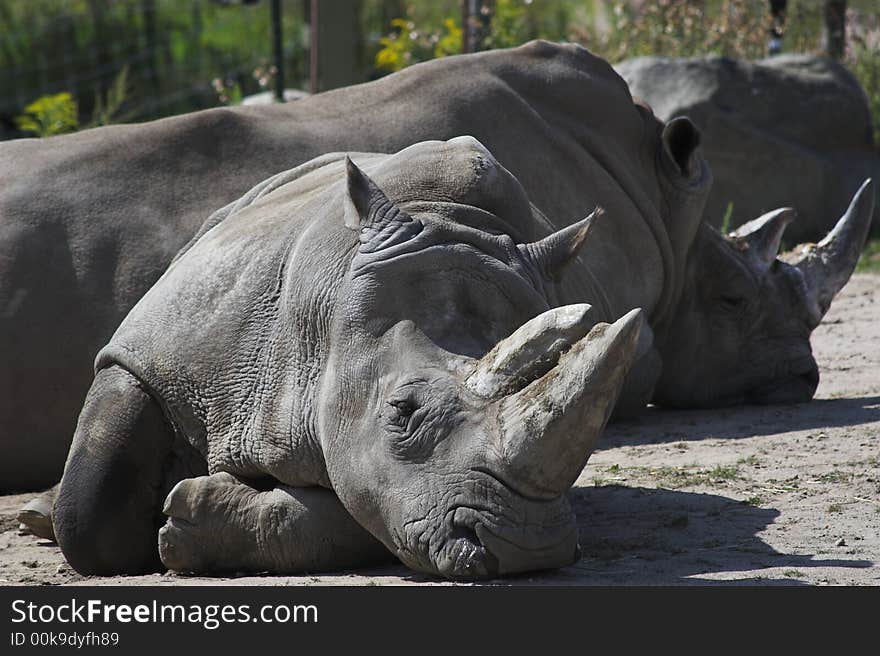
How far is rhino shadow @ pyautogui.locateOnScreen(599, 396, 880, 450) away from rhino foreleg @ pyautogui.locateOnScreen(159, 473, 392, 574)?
2.18 m

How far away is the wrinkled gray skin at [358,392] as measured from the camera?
11.6 ft

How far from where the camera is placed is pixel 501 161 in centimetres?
626

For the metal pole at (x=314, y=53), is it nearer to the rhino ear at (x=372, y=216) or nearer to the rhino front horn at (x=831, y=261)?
the rhino front horn at (x=831, y=261)

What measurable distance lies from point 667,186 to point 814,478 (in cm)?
215

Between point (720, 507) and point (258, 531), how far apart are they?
1.48 m

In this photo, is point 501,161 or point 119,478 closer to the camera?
point 119,478

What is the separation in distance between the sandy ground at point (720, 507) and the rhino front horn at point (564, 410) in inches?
11.2

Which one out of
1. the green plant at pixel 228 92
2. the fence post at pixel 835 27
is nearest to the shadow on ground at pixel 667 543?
the green plant at pixel 228 92

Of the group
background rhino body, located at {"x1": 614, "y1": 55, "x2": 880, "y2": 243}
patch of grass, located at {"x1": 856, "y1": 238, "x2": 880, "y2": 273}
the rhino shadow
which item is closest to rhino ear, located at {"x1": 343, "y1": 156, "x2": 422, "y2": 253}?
the rhino shadow

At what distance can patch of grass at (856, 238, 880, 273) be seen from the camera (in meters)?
9.75

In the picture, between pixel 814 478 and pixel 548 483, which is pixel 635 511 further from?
pixel 548 483

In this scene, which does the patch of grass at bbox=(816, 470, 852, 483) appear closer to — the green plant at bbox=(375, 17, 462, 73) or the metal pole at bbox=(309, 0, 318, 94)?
the metal pole at bbox=(309, 0, 318, 94)

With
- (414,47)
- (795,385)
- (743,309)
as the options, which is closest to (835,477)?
(795,385)

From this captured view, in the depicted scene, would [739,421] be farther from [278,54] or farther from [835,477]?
[278,54]
